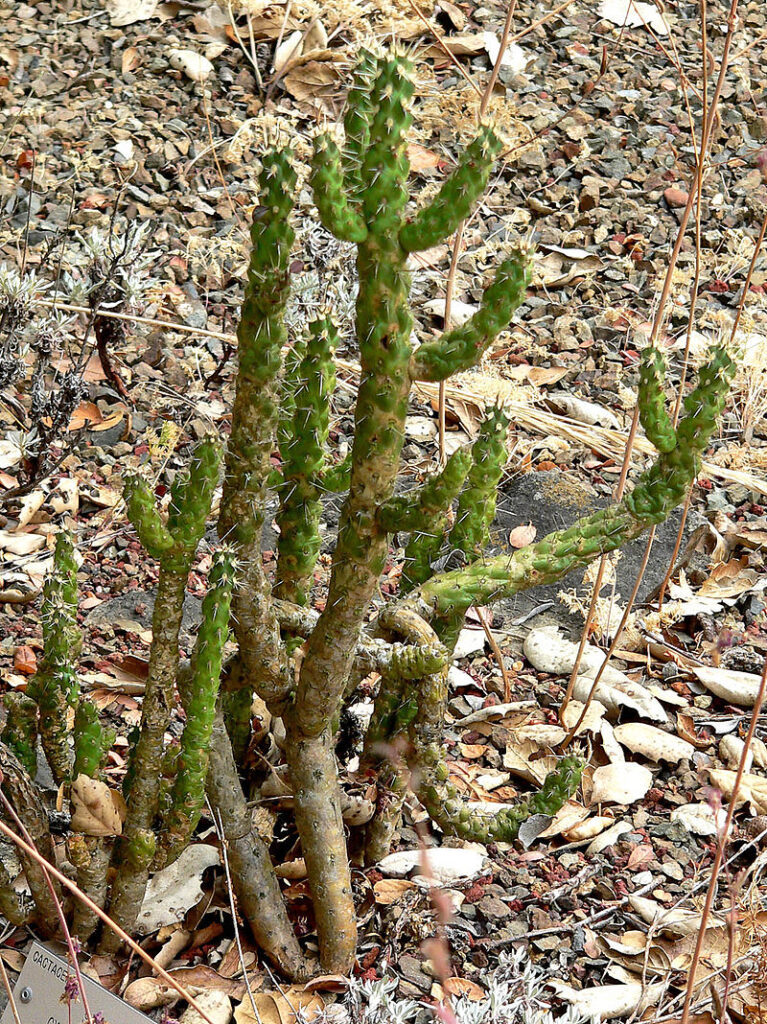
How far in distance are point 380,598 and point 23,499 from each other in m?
1.06

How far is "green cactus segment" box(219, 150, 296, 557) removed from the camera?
1.69m

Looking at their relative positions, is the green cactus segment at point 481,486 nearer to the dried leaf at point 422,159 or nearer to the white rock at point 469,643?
the white rock at point 469,643

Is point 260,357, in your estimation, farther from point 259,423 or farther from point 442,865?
point 442,865

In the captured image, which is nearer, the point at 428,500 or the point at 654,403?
the point at 428,500

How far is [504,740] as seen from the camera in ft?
9.49

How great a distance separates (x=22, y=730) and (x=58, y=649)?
0.20 m

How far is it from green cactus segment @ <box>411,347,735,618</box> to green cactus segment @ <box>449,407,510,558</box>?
0.19ft

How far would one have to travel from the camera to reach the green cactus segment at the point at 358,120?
168 centimetres

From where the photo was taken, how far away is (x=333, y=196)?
1.61m

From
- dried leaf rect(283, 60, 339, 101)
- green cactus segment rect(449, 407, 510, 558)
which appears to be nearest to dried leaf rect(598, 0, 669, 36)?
dried leaf rect(283, 60, 339, 101)

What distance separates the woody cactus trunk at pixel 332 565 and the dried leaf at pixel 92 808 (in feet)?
0.04

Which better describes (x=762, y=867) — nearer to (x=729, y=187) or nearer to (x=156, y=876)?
(x=156, y=876)

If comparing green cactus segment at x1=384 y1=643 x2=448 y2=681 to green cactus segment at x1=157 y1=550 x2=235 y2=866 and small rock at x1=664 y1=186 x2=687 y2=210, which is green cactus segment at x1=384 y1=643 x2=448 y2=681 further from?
small rock at x1=664 y1=186 x2=687 y2=210

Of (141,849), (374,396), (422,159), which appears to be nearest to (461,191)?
(374,396)
